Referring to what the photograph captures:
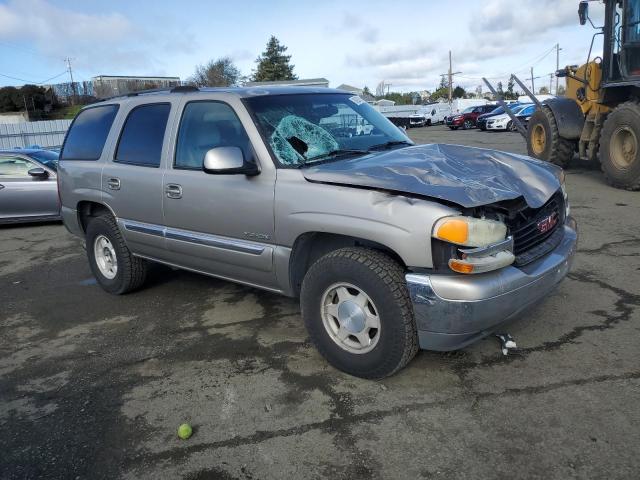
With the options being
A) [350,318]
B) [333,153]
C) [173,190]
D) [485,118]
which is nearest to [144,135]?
[173,190]

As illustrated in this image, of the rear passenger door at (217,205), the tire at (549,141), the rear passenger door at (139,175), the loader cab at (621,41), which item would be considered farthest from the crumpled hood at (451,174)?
the tire at (549,141)

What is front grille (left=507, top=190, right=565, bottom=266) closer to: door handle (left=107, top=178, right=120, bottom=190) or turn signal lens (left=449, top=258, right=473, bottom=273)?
turn signal lens (left=449, top=258, right=473, bottom=273)

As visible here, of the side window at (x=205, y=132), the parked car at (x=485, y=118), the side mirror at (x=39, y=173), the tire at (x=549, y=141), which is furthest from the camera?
the parked car at (x=485, y=118)

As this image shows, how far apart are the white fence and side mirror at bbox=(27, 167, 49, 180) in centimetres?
2009

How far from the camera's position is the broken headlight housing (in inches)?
111

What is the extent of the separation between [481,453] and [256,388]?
141cm

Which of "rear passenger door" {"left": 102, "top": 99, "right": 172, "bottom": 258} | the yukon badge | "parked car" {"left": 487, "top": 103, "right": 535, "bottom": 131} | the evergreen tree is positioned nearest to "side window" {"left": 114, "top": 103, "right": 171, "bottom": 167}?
"rear passenger door" {"left": 102, "top": 99, "right": 172, "bottom": 258}

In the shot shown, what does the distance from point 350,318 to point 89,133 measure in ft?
11.7

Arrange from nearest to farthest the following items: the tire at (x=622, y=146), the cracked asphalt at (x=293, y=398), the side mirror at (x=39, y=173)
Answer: the cracked asphalt at (x=293, y=398) → the tire at (x=622, y=146) → the side mirror at (x=39, y=173)

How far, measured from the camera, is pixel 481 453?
260 cm

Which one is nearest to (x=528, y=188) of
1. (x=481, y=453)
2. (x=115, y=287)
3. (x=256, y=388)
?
(x=481, y=453)

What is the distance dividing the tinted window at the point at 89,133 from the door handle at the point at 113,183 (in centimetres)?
38

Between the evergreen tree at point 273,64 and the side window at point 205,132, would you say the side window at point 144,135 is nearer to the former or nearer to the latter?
the side window at point 205,132

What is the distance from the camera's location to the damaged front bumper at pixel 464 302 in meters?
2.85
